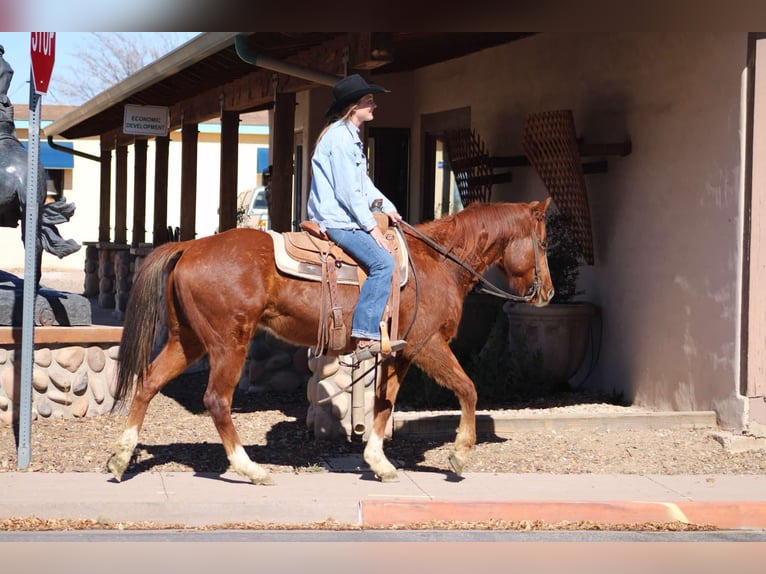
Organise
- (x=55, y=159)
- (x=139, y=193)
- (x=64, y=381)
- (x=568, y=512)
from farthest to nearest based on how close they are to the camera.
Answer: (x=55, y=159) < (x=139, y=193) < (x=64, y=381) < (x=568, y=512)

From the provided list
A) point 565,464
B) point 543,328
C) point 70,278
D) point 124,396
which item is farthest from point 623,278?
point 70,278

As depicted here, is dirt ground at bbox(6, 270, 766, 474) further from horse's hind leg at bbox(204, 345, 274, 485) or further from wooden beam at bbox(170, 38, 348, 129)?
wooden beam at bbox(170, 38, 348, 129)

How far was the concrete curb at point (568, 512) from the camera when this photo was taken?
638 cm

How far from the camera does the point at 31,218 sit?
24.4ft

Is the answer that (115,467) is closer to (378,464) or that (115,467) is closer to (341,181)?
(378,464)

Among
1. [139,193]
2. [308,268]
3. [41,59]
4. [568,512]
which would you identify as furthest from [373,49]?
[139,193]

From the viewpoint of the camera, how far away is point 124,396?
23.0ft

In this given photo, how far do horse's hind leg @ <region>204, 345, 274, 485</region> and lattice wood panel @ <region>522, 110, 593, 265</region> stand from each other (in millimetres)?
4907

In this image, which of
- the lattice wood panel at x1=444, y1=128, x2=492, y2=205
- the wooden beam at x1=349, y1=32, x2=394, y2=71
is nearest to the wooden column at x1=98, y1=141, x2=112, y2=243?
the lattice wood panel at x1=444, y1=128, x2=492, y2=205

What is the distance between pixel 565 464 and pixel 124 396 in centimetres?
323

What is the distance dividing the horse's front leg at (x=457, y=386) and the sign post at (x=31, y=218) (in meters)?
2.64

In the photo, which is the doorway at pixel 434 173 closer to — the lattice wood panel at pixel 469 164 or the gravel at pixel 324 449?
the lattice wood panel at pixel 469 164

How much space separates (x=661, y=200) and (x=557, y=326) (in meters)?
1.66

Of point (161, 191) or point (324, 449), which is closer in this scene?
point (324, 449)
